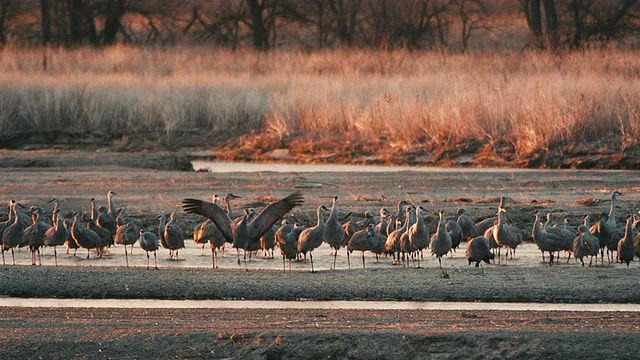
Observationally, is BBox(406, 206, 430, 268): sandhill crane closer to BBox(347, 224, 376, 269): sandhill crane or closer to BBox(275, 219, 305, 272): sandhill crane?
BBox(347, 224, 376, 269): sandhill crane

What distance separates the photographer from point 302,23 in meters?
52.1

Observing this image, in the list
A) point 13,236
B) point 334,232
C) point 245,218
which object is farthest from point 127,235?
point 334,232

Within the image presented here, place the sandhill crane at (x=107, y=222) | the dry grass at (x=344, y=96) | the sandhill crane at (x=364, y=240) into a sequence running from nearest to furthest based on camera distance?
the sandhill crane at (x=364, y=240)
the sandhill crane at (x=107, y=222)
the dry grass at (x=344, y=96)

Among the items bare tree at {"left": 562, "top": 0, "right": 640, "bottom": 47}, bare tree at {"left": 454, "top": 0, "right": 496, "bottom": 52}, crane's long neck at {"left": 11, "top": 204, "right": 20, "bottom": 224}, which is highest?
bare tree at {"left": 454, "top": 0, "right": 496, "bottom": 52}

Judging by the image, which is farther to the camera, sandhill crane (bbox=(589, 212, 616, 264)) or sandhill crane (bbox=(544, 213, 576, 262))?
sandhill crane (bbox=(589, 212, 616, 264))

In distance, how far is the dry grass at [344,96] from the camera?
76.6 feet

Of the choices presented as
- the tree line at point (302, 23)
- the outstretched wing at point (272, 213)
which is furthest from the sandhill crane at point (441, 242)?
the tree line at point (302, 23)

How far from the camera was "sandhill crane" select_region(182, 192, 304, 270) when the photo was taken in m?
12.0

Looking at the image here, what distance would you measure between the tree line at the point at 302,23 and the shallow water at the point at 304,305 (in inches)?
1149

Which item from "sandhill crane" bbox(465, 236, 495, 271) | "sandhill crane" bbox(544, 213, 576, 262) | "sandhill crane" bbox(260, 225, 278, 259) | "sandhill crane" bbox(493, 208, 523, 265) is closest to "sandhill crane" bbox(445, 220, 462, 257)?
"sandhill crane" bbox(493, 208, 523, 265)

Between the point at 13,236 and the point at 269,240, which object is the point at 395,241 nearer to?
the point at 269,240

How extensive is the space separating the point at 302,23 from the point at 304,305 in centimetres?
4174

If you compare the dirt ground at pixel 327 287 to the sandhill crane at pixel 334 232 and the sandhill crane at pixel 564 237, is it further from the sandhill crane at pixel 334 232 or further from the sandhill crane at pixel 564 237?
the sandhill crane at pixel 334 232

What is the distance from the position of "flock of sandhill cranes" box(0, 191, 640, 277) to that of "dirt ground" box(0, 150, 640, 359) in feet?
0.82
